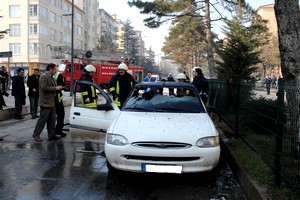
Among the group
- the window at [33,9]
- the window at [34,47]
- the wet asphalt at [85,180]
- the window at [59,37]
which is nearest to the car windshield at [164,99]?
the wet asphalt at [85,180]

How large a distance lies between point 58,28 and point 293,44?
207ft

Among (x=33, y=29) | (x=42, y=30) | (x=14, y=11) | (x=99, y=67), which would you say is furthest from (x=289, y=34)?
(x=14, y=11)

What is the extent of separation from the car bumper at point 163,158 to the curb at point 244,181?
21.7 inches

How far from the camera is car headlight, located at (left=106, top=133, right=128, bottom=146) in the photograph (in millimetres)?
4926

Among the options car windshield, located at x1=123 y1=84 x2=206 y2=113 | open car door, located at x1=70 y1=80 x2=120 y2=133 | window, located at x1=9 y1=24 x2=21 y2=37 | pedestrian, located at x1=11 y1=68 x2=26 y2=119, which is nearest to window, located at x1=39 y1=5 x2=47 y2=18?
window, located at x1=9 y1=24 x2=21 y2=37

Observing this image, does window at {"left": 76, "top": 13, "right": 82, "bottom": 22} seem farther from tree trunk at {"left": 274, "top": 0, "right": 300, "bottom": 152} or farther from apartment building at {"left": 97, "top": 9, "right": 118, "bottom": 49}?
tree trunk at {"left": 274, "top": 0, "right": 300, "bottom": 152}

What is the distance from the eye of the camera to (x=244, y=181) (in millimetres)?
5059

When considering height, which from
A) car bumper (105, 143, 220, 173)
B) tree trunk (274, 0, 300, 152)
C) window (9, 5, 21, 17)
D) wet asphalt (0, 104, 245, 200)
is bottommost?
wet asphalt (0, 104, 245, 200)

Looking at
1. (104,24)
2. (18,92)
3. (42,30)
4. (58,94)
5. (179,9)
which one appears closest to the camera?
(58,94)

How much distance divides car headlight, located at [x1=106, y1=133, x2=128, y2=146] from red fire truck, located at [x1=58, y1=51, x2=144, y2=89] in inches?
913

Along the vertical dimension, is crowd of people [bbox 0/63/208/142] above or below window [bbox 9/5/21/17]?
below

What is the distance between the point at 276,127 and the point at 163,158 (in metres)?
1.55

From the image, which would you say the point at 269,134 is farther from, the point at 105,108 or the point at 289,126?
the point at 105,108

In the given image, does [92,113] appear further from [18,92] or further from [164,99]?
[18,92]
